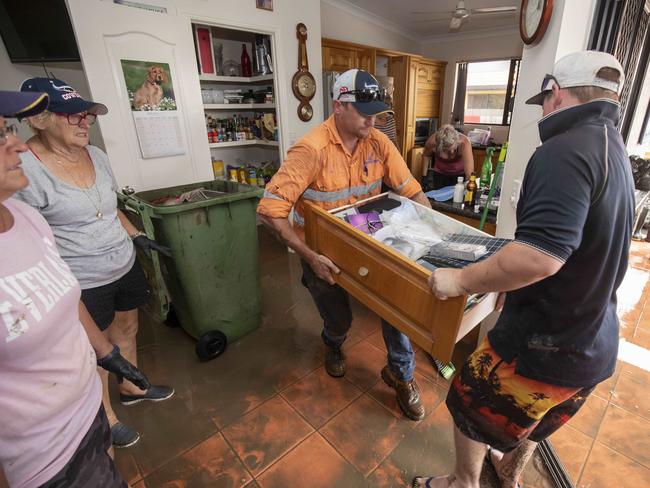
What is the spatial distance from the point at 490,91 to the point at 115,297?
6831 mm

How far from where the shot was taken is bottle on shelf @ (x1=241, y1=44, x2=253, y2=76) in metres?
3.66

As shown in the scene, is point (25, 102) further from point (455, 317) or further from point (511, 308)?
point (511, 308)

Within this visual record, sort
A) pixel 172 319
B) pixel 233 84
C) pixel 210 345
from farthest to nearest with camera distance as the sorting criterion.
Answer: pixel 233 84
pixel 172 319
pixel 210 345

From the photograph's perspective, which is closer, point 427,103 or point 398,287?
point 398,287

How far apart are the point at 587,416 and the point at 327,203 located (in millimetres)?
1660

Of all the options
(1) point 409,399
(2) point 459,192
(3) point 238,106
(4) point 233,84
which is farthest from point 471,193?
(4) point 233,84

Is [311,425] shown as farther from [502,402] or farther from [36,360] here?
[36,360]

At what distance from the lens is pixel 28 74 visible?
2.54m

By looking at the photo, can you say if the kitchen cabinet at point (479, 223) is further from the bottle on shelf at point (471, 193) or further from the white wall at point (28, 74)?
the white wall at point (28, 74)

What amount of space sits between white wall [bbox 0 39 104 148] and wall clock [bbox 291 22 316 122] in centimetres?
175

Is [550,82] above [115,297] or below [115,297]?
above

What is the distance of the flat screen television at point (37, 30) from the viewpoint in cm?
213

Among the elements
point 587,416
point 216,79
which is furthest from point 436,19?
point 587,416

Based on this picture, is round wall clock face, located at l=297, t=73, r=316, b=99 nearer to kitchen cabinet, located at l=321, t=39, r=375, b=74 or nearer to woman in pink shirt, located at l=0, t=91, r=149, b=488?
kitchen cabinet, located at l=321, t=39, r=375, b=74
